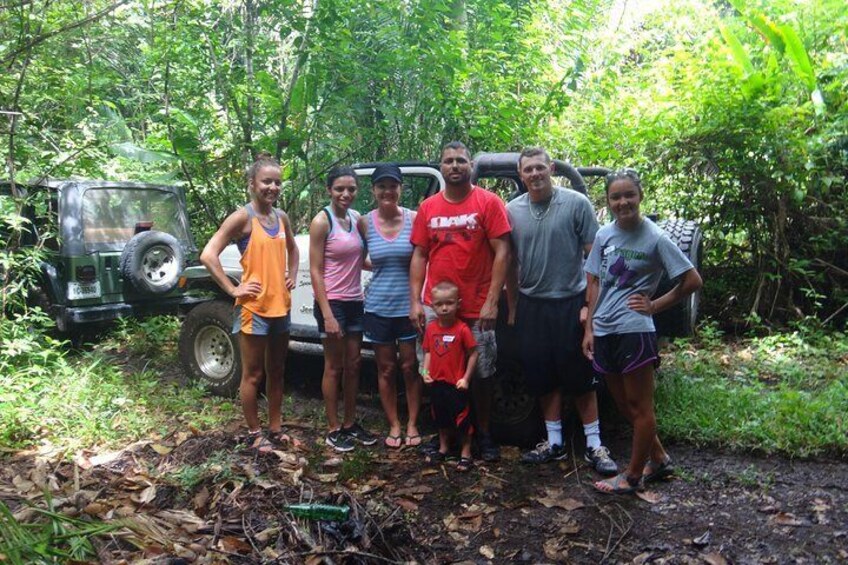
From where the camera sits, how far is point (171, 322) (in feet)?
25.5

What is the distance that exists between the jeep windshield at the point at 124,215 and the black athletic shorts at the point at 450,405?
4.29m

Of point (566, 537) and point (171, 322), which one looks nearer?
point (566, 537)

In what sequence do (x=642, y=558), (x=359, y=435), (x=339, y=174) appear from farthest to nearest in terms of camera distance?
(x=359, y=435) → (x=339, y=174) → (x=642, y=558)

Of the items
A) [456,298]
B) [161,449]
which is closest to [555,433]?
[456,298]

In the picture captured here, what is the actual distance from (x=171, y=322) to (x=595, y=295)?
5.57 metres

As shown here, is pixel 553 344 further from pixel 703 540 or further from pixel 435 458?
pixel 703 540

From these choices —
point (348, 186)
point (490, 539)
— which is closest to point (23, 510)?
point (490, 539)

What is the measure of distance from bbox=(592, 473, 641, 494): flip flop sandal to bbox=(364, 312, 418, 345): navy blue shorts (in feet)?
4.99

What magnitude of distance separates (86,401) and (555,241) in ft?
12.4

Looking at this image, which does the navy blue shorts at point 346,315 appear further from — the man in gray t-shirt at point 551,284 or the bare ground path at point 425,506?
the man in gray t-shirt at point 551,284

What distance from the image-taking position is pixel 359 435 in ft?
15.7

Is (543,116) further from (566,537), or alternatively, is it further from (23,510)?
(23,510)

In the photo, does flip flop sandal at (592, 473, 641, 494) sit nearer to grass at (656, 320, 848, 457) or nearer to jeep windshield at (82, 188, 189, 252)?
grass at (656, 320, 848, 457)

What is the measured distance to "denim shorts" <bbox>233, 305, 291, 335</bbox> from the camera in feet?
14.4
